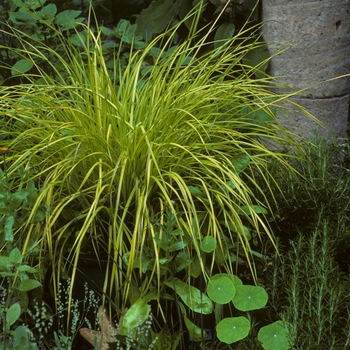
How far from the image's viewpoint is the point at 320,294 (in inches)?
80.8

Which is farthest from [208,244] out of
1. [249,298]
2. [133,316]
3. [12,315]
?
[12,315]

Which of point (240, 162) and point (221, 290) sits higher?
point (240, 162)

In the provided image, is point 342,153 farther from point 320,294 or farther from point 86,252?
point 86,252

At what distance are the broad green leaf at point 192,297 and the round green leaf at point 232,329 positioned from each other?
69 millimetres

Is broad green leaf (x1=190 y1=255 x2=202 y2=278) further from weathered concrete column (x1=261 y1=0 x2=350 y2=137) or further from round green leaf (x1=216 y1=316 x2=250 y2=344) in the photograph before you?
weathered concrete column (x1=261 y1=0 x2=350 y2=137)

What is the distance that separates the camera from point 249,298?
219 centimetres

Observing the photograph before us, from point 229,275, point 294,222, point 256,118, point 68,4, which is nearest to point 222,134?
point 256,118

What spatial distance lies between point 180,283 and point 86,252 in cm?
38

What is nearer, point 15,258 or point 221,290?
point 15,258

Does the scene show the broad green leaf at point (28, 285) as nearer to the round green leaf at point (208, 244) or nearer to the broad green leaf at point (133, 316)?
the broad green leaf at point (133, 316)

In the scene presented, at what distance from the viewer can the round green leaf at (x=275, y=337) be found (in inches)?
81.9

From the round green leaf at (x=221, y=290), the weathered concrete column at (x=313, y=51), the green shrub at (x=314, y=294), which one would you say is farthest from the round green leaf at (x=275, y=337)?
the weathered concrete column at (x=313, y=51)

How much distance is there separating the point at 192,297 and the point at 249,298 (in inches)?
7.4

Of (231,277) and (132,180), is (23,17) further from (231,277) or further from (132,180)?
(231,277)
